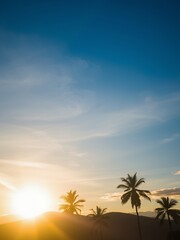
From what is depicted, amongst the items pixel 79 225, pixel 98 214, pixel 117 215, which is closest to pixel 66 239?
pixel 98 214

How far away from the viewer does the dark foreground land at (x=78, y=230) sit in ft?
270

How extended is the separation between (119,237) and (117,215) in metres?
25.9

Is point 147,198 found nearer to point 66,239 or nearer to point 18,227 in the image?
point 66,239

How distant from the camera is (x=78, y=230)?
3617 inches

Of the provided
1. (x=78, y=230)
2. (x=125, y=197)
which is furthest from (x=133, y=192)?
(x=78, y=230)

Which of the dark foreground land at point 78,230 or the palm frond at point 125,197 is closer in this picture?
the palm frond at point 125,197

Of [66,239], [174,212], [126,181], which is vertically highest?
[126,181]

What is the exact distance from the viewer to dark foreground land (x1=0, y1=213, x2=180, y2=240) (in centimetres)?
8219

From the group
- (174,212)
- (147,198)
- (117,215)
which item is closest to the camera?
(147,198)

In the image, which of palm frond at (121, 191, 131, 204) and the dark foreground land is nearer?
palm frond at (121, 191, 131, 204)

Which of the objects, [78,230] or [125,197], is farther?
[78,230]

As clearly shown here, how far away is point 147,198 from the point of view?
61844 millimetres

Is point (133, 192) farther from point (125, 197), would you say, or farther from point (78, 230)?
point (78, 230)

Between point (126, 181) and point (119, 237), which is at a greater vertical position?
point (126, 181)
